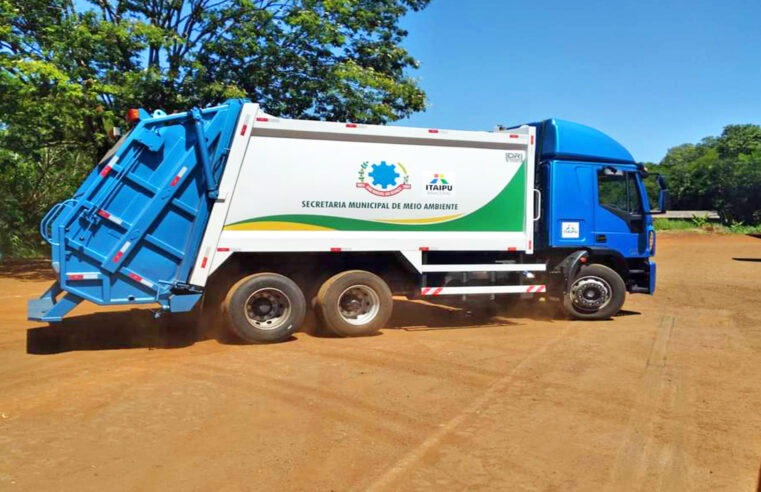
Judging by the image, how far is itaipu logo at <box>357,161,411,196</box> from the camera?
818 centimetres

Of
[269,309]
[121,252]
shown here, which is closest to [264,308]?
[269,309]

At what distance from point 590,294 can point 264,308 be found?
5.15m

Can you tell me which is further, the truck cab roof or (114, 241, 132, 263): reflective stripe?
the truck cab roof

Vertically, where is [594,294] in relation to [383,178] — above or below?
below

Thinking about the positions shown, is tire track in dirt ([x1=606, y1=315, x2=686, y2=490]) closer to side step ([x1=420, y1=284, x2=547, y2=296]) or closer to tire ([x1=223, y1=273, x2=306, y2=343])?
side step ([x1=420, y1=284, x2=547, y2=296])

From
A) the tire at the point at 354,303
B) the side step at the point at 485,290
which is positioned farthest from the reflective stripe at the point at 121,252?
the side step at the point at 485,290

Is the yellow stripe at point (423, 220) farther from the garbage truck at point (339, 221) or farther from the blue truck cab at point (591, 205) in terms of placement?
the blue truck cab at point (591, 205)

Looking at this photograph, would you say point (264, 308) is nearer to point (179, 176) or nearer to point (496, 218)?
Result: point (179, 176)

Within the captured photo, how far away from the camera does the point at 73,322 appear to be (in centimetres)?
884

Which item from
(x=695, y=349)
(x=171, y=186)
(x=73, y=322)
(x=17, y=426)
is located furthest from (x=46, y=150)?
(x=695, y=349)

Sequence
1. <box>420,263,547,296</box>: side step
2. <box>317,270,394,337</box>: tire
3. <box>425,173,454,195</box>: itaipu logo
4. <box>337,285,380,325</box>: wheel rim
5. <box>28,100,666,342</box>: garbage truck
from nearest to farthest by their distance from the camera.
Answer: <box>28,100,666,342</box>: garbage truck → <box>317,270,394,337</box>: tire → <box>337,285,380,325</box>: wheel rim → <box>425,173,454,195</box>: itaipu logo → <box>420,263,547,296</box>: side step

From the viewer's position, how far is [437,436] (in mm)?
4609

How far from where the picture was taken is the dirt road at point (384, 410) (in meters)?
3.96

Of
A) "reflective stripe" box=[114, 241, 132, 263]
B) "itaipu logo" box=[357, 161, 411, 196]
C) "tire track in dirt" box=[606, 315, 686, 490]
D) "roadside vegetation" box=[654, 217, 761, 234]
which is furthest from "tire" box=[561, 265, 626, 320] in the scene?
"roadside vegetation" box=[654, 217, 761, 234]
